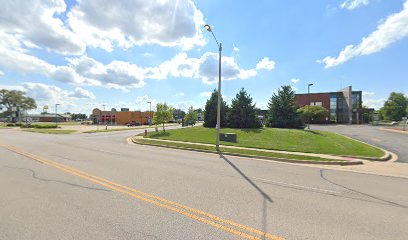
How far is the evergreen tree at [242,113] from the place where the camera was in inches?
1170

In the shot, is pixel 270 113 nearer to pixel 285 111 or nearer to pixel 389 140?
pixel 285 111

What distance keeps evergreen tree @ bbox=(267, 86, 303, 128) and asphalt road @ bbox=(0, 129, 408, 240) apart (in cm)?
2237

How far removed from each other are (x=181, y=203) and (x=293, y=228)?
8.32ft

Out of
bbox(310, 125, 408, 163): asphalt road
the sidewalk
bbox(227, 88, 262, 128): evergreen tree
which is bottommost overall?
the sidewalk

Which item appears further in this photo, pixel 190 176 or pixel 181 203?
pixel 190 176

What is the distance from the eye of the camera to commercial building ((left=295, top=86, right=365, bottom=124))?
6544cm

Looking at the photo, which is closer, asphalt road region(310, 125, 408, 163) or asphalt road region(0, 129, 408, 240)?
asphalt road region(0, 129, 408, 240)

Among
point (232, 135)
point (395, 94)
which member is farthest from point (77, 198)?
point (395, 94)

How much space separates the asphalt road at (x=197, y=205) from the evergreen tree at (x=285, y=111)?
73.4 feet

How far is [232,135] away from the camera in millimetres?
20422

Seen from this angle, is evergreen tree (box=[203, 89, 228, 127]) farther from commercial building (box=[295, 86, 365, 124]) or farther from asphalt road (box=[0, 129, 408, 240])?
commercial building (box=[295, 86, 365, 124])

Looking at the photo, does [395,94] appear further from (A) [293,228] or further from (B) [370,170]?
(A) [293,228]

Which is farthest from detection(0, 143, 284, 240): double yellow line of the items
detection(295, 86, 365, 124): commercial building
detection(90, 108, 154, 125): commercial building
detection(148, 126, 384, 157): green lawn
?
detection(90, 108, 154, 125): commercial building

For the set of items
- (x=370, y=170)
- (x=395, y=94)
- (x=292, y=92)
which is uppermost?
(x=395, y=94)
